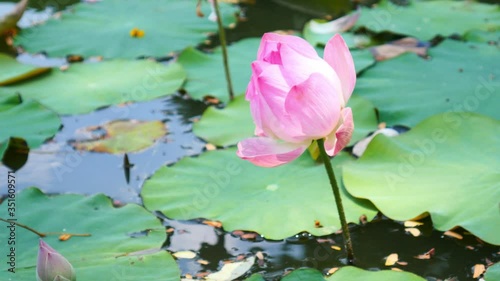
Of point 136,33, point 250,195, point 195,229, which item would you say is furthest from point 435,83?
point 136,33

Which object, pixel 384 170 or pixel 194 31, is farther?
pixel 194 31

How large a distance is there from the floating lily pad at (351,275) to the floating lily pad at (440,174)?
279mm

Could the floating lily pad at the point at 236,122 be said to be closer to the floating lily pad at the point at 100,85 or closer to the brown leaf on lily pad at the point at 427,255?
the floating lily pad at the point at 100,85

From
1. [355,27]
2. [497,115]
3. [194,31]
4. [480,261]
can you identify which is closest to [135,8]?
[194,31]

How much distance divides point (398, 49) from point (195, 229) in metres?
1.58

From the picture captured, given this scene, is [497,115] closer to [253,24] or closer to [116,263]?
[116,263]

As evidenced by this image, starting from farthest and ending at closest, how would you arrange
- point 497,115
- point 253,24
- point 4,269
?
1. point 253,24
2. point 497,115
3. point 4,269

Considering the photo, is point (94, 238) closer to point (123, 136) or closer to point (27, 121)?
A: point (123, 136)

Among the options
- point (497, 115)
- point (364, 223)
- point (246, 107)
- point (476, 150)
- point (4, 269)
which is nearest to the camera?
point (4, 269)

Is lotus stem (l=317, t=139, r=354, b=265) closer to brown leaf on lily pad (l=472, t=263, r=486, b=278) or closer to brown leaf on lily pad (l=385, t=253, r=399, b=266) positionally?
brown leaf on lily pad (l=385, t=253, r=399, b=266)

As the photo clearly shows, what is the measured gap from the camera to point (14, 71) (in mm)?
3057

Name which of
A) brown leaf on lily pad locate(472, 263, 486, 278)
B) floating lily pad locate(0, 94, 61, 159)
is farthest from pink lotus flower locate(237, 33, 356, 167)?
floating lily pad locate(0, 94, 61, 159)

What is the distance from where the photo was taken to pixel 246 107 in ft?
8.78

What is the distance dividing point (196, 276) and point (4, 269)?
48 centimetres
